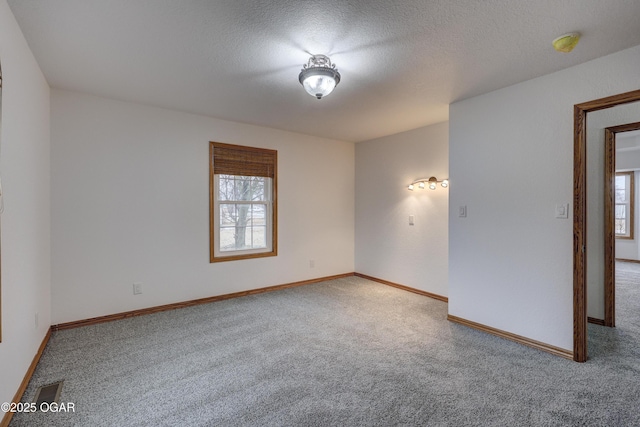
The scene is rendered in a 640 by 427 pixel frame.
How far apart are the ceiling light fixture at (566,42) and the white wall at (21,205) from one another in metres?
3.38

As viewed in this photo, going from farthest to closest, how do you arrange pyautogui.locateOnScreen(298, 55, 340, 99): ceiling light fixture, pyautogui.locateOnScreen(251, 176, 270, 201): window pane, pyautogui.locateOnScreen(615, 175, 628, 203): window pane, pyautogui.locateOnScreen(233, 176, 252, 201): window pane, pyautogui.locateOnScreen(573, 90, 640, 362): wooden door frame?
pyautogui.locateOnScreen(615, 175, 628, 203): window pane, pyautogui.locateOnScreen(251, 176, 270, 201): window pane, pyautogui.locateOnScreen(233, 176, 252, 201): window pane, pyautogui.locateOnScreen(573, 90, 640, 362): wooden door frame, pyautogui.locateOnScreen(298, 55, 340, 99): ceiling light fixture

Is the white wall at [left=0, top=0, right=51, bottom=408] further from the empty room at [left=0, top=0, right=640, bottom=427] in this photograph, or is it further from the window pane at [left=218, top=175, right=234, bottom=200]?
the window pane at [left=218, top=175, right=234, bottom=200]

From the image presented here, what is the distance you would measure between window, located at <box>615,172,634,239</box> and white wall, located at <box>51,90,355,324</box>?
288 inches

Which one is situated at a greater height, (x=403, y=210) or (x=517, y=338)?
(x=403, y=210)

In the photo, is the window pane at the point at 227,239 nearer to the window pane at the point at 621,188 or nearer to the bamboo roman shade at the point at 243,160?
the bamboo roman shade at the point at 243,160

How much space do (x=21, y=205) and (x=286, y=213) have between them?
3019 mm

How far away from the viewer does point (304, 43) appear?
Answer: 7.13 feet

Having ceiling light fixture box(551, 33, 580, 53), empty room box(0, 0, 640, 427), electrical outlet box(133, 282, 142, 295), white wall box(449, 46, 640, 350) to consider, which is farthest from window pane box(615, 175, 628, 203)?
electrical outlet box(133, 282, 142, 295)

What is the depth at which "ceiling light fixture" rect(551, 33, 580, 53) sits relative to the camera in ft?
6.65

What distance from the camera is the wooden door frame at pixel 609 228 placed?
3219mm

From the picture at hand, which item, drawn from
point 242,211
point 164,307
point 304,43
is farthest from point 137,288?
point 304,43

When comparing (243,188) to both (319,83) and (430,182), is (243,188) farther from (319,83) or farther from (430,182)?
(430,182)

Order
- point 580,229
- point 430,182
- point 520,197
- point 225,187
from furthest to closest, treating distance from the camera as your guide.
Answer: point 225,187 → point 430,182 → point 520,197 → point 580,229

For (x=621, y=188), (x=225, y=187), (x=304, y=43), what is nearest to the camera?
(x=304, y=43)
